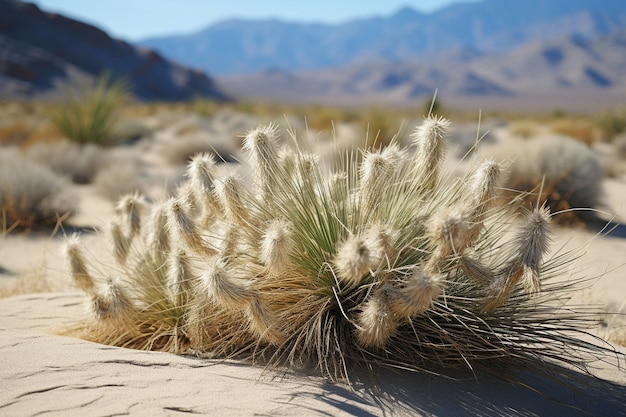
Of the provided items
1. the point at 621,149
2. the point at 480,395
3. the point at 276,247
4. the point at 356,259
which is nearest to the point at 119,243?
the point at 276,247

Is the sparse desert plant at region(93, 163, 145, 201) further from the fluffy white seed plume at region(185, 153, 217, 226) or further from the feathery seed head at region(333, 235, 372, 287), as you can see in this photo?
the feathery seed head at region(333, 235, 372, 287)

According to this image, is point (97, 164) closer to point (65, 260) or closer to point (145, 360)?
point (65, 260)

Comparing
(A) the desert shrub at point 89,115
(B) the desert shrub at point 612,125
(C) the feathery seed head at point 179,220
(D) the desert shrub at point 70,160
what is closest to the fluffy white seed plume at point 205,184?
(C) the feathery seed head at point 179,220

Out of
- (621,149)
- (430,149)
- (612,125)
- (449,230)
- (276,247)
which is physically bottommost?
(276,247)

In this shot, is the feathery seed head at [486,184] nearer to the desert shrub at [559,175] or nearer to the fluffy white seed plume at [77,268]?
the fluffy white seed plume at [77,268]

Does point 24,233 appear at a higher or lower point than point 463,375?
lower

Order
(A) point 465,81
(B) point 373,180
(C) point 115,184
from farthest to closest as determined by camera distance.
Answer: (A) point 465,81
(C) point 115,184
(B) point 373,180

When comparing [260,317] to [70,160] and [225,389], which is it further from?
[70,160]

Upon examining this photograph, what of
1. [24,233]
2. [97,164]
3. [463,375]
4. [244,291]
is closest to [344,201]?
[244,291]
